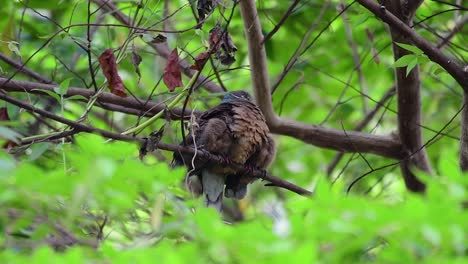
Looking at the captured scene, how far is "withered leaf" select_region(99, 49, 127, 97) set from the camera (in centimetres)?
379

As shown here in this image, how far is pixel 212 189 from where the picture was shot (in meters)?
4.75

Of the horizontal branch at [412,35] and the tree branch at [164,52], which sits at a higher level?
the horizontal branch at [412,35]

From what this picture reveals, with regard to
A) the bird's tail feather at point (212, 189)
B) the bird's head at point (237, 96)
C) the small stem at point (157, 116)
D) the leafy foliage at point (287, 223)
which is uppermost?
the leafy foliage at point (287, 223)

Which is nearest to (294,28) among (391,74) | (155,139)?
(391,74)

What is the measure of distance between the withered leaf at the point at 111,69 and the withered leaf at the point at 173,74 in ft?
0.74

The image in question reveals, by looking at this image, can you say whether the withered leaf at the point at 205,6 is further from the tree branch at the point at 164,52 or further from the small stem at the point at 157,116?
the tree branch at the point at 164,52

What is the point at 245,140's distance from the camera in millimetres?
4762

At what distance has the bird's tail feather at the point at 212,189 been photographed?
4.72 metres

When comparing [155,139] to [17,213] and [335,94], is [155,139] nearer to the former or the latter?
[17,213]

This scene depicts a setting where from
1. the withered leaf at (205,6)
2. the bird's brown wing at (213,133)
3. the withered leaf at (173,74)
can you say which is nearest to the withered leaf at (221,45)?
the withered leaf at (205,6)

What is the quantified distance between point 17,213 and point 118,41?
423 cm

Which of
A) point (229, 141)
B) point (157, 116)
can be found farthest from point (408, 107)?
point (157, 116)

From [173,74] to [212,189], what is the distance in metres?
1.06

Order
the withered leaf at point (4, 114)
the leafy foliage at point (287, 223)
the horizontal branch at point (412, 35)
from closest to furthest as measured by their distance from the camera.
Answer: the leafy foliage at point (287, 223)
the horizontal branch at point (412, 35)
the withered leaf at point (4, 114)
